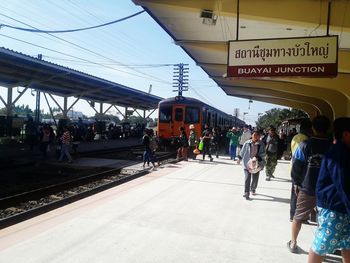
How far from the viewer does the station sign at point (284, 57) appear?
21.0 feet

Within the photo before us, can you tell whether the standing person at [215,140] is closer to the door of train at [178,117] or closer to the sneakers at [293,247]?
the door of train at [178,117]

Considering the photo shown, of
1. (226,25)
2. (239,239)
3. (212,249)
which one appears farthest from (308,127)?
(226,25)

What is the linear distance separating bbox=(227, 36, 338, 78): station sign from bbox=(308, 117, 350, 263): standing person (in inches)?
115

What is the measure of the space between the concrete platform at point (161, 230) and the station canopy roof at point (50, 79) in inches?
569

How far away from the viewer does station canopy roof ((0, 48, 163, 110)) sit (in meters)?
21.4

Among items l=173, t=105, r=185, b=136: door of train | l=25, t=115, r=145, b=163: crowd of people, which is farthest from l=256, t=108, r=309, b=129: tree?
l=25, t=115, r=145, b=163: crowd of people

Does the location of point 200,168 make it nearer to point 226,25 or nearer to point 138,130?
point 226,25

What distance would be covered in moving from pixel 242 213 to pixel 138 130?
37.5 metres

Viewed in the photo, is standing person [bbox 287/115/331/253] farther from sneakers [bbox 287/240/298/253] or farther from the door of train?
the door of train

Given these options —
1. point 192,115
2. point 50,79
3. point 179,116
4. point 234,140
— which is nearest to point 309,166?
point 234,140

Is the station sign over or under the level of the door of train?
over

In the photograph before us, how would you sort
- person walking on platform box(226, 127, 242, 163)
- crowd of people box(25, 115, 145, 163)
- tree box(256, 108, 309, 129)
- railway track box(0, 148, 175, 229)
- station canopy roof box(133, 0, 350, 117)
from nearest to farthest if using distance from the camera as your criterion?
railway track box(0, 148, 175, 229)
station canopy roof box(133, 0, 350, 117)
crowd of people box(25, 115, 145, 163)
person walking on platform box(226, 127, 242, 163)
tree box(256, 108, 309, 129)

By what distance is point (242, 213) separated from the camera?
7164mm

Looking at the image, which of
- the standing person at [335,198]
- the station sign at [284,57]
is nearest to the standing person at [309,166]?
the standing person at [335,198]
